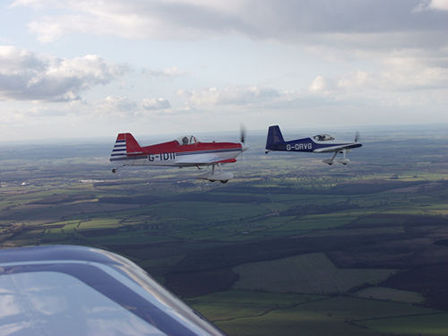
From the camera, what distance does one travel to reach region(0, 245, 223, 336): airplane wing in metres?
3.69

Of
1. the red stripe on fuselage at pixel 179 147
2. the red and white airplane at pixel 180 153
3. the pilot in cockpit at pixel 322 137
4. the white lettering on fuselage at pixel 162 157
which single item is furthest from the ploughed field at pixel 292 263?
the white lettering on fuselage at pixel 162 157

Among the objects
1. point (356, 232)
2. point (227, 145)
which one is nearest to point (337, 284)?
point (356, 232)

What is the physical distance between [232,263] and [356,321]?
159 feet

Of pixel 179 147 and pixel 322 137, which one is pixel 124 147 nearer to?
pixel 179 147

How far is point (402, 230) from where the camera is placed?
171875mm

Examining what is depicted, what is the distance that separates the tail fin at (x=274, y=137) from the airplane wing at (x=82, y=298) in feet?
127

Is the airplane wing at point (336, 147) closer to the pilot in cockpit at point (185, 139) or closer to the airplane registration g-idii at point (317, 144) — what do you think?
the airplane registration g-idii at point (317, 144)

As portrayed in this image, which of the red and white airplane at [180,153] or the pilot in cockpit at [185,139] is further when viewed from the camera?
the pilot in cockpit at [185,139]

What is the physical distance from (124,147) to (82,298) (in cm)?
3507

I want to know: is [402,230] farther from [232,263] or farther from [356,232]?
[232,263]

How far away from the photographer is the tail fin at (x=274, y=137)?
43.7 metres

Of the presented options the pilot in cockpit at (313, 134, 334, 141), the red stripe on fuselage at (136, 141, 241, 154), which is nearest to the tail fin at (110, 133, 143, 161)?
the red stripe on fuselage at (136, 141, 241, 154)

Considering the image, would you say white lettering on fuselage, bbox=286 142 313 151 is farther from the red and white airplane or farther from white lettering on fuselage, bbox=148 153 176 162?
white lettering on fuselage, bbox=148 153 176 162

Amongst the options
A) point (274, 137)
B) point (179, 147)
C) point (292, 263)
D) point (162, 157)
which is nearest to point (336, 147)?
point (274, 137)
